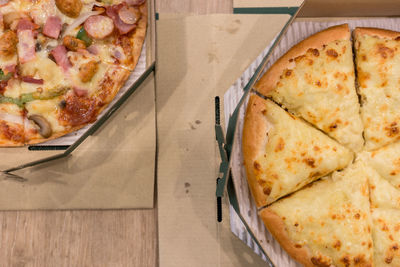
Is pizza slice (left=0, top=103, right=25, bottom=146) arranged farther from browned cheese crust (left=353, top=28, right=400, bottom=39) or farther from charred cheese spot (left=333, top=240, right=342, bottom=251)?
browned cheese crust (left=353, top=28, right=400, bottom=39)

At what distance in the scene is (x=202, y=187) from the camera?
173 cm

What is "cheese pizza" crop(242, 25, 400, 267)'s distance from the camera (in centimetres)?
140

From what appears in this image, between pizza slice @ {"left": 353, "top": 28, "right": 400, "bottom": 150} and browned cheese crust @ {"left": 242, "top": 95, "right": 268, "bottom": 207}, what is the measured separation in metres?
0.39

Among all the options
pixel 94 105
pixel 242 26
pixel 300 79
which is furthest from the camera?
pixel 242 26

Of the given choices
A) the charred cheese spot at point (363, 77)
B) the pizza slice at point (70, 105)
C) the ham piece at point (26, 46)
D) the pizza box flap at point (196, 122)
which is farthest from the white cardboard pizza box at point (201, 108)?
the ham piece at point (26, 46)

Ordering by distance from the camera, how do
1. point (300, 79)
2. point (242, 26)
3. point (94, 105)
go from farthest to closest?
point (242, 26) < point (94, 105) < point (300, 79)

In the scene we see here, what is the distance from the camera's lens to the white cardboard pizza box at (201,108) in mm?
1695

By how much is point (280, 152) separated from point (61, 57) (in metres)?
0.97

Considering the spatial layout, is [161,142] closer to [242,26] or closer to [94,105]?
[94,105]

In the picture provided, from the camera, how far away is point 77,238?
5.70 feet

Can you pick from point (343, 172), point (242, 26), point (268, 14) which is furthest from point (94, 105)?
point (343, 172)

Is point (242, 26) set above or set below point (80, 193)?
above

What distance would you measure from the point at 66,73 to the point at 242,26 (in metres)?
0.79

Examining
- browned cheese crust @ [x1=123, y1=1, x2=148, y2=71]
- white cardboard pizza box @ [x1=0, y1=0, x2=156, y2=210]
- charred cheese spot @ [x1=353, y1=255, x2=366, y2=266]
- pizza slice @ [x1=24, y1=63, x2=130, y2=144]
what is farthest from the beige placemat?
charred cheese spot @ [x1=353, y1=255, x2=366, y2=266]
